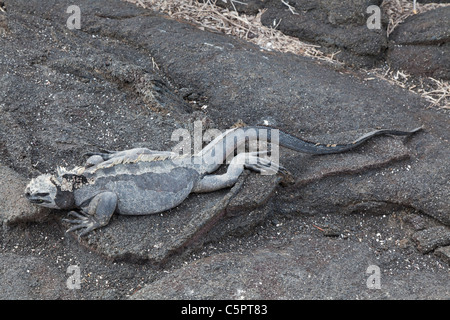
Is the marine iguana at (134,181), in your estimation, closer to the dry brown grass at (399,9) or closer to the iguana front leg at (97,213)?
the iguana front leg at (97,213)

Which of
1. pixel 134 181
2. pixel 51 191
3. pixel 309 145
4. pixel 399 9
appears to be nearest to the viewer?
pixel 51 191

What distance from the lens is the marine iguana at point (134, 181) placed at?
4.48m

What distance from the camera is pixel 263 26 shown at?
7.70 metres

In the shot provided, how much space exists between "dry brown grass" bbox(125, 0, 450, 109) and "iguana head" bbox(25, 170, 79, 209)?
3.78 meters

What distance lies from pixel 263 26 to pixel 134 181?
4.03m

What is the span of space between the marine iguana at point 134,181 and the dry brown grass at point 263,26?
2804 mm

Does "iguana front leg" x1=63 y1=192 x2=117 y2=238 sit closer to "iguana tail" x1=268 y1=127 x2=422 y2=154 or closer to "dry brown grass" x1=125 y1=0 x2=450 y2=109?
"iguana tail" x1=268 y1=127 x2=422 y2=154

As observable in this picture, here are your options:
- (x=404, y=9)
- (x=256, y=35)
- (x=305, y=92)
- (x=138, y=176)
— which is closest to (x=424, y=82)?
(x=404, y=9)

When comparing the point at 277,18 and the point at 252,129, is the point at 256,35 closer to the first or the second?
the point at 277,18

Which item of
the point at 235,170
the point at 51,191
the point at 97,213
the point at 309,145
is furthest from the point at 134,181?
the point at 309,145

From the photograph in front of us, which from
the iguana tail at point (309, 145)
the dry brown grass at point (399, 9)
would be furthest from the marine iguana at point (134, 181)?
the dry brown grass at point (399, 9)

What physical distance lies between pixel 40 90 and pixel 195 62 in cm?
197

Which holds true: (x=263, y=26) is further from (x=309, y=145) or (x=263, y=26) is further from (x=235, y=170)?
(x=235, y=170)

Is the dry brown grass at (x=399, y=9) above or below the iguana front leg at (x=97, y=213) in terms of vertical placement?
above
